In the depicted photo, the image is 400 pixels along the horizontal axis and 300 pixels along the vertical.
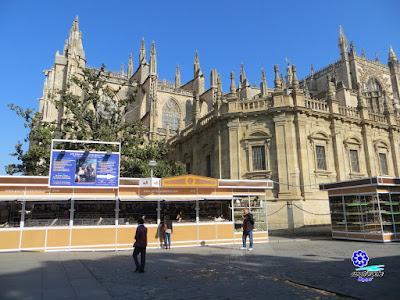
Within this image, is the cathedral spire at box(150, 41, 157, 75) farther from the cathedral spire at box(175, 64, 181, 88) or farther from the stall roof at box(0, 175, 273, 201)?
the stall roof at box(0, 175, 273, 201)

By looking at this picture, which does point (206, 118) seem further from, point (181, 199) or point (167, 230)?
point (167, 230)

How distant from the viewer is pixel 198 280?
6.71 meters

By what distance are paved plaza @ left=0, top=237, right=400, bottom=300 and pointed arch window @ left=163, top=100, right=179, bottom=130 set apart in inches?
1393

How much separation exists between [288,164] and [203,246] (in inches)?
349

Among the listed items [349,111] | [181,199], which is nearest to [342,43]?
[349,111]

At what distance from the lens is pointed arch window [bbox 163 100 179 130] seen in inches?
1742

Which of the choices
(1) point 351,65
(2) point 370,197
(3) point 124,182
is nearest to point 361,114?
(2) point 370,197

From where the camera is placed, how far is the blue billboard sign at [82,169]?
40.7 feet

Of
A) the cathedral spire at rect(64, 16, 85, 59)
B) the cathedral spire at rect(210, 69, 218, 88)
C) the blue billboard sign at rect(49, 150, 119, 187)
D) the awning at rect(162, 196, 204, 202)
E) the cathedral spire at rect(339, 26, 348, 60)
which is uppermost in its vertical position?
the cathedral spire at rect(339, 26, 348, 60)

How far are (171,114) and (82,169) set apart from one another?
32.6m

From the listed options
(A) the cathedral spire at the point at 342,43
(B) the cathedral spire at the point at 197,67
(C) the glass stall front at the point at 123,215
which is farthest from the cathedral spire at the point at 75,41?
(A) the cathedral spire at the point at 342,43

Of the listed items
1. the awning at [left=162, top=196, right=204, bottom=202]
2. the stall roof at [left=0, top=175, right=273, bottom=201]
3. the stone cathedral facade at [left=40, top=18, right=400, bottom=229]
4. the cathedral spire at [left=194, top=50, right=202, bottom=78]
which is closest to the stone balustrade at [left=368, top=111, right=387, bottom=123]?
the stone cathedral facade at [left=40, top=18, right=400, bottom=229]

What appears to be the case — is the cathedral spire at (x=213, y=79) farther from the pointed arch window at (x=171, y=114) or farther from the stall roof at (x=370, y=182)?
the stall roof at (x=370, y=182)

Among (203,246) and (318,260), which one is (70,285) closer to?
(318,260)
